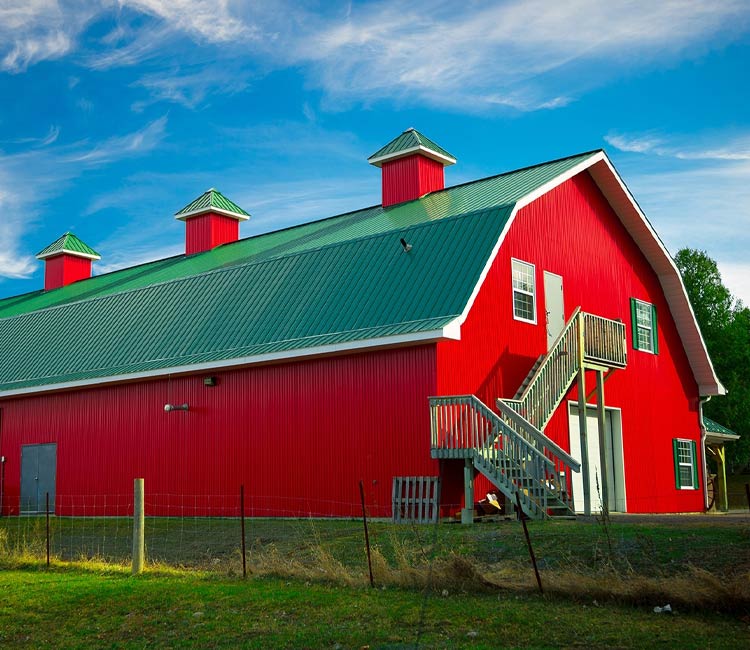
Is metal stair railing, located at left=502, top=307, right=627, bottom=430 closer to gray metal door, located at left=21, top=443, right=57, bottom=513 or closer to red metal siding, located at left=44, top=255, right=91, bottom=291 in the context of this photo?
gray metal door, located at left=21, top=443, right=57, bottom=513

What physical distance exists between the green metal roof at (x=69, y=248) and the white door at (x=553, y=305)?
22.5m

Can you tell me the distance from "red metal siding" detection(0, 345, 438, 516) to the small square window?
3.84 meters

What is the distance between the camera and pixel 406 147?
89.3 feet

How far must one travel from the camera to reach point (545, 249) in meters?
22.9

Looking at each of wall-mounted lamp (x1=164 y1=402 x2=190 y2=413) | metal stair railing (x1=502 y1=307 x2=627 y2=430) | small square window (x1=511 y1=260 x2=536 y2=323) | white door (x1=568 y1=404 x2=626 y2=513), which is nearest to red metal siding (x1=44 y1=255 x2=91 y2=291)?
wall-mounted lamp (x1=164 y1=402 x2=190 y2=413)

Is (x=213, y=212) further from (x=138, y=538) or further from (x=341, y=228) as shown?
(x=138, y=538)

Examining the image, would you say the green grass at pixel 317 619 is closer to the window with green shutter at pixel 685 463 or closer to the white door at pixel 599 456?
the white door at pixel 599 456

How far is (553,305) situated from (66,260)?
23.2m

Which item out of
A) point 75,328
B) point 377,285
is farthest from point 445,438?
point 75,328

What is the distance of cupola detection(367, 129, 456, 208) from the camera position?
2728 cm

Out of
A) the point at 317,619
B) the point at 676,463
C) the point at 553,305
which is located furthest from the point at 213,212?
the point at 317,619

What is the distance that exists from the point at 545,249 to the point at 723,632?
15.2 m

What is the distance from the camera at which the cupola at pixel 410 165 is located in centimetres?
2728

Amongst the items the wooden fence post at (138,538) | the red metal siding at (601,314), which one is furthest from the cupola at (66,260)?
the wooden fence post at (138,538)
